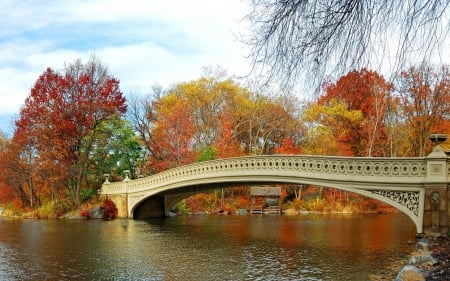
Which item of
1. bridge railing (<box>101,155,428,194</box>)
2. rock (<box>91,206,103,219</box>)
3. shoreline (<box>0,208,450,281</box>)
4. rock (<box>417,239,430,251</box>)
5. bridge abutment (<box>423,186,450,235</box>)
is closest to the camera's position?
shoreline (<box>0,208,450,281</box>)

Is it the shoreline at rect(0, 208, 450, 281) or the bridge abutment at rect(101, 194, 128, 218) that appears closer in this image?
the shoreline at rect(0, 208, 450, 281)

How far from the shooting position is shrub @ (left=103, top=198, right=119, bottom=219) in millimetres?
29359

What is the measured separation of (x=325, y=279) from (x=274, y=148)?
32.1m

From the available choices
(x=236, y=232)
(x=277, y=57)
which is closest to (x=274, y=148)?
(x=236, y=232)

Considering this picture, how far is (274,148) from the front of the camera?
42438 millimetres

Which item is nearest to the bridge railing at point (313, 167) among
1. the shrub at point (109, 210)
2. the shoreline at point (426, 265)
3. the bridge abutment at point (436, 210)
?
the bridge abutment at point (436, 210)

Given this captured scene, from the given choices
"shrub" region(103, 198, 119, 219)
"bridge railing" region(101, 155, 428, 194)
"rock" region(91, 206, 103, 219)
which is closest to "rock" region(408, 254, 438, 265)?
"bridge railing" region(101, 155, 428, 194)

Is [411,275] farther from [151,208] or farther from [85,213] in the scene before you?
[85,213]

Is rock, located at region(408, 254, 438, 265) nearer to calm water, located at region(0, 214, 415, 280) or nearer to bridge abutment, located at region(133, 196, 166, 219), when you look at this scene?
calm water, located at region(0, 214, 415, 280)

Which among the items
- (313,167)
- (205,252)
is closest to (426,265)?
(205,252)

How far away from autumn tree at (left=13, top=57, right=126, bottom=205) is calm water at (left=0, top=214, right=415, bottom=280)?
9.34m

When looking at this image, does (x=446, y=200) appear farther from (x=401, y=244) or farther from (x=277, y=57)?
(x=277, y=57)

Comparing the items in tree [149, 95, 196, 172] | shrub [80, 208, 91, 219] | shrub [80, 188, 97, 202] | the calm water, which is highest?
tree [149, 95, 196, 172]

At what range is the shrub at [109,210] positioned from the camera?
2936 cm
